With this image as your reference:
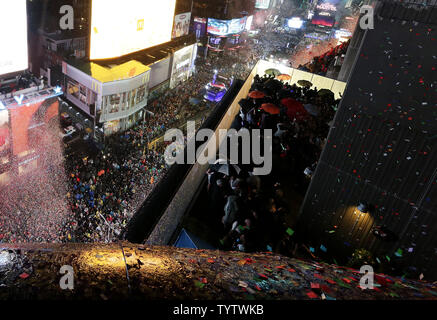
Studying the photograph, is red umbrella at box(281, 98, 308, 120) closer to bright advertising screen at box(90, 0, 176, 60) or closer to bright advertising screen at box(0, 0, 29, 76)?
bright advertising screen at box(0, 0, 29, 76)

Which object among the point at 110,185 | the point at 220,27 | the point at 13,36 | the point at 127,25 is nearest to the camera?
the point at 110,185

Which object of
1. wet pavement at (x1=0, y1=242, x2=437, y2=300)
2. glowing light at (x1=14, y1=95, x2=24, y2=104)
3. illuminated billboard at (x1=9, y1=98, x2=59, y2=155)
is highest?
wet pavement at (x1=0, y1=242, x2=437, y2=300)

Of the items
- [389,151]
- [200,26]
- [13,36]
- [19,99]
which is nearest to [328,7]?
[200,26]

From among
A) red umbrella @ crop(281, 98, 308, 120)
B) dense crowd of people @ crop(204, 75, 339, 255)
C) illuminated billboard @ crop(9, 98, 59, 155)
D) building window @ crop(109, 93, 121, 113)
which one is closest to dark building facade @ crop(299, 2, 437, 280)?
dense crowd of people @ crop(204, 75, 339, 255)

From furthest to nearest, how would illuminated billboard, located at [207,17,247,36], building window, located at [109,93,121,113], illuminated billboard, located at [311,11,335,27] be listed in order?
1. illuminated billboard, located at [311,11,335,27]
2. illuminated billboard, located at [207,17,247,36]
3. building window, located at [109,93,121,113]

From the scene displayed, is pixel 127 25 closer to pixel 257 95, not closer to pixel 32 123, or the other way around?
pixel 32 123
